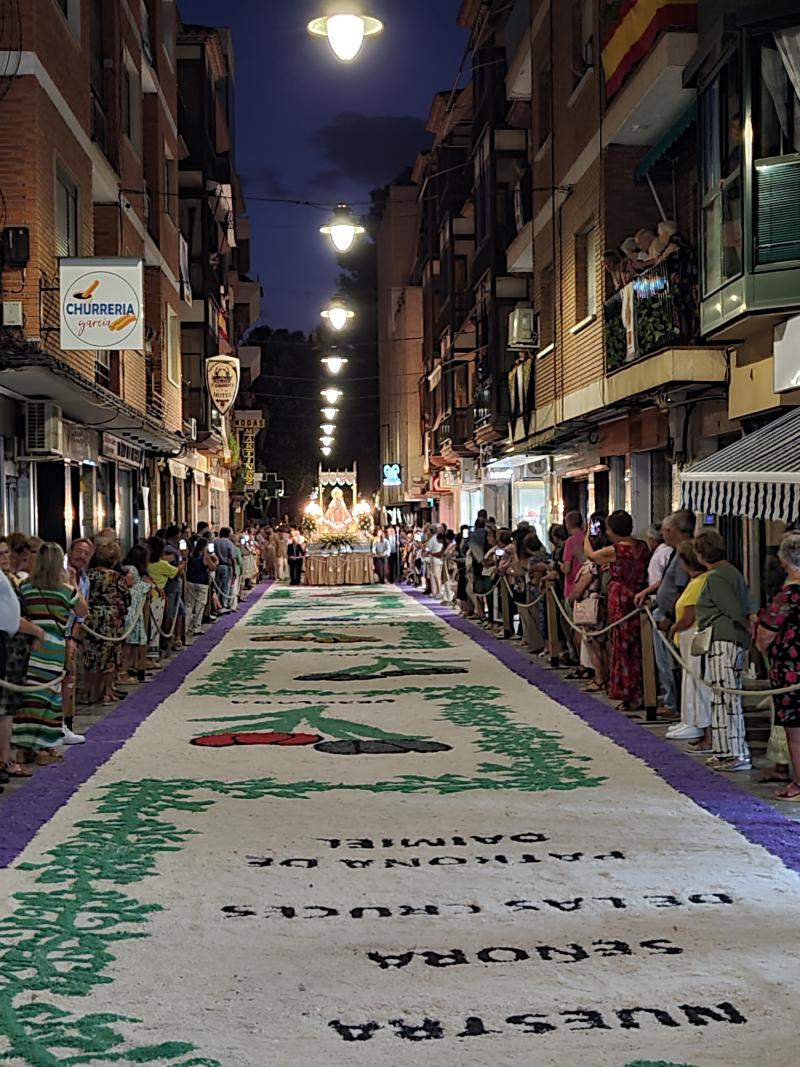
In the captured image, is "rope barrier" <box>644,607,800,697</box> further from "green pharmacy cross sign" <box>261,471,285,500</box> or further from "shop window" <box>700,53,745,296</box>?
"green pharmacy cross sign" <box>261,471,285,500</box>

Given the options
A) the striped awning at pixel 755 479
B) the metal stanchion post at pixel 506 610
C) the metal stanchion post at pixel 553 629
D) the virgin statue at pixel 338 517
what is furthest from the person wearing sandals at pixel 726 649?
the virgin statue at pixel 338 517

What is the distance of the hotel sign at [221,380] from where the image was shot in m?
42.1

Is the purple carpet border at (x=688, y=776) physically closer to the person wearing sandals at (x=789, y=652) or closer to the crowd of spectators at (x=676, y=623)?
the crowd of spectators at (x=676, y=623)

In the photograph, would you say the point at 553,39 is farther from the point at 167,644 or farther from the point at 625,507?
the point at 167,644

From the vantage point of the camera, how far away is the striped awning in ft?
38.2

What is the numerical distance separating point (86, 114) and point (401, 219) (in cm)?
4808

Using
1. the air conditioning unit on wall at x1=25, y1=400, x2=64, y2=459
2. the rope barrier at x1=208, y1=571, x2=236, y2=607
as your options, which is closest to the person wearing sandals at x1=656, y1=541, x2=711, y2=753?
the air conditioning unit on wall at x1=25, y1=400, x2=64, y2=459

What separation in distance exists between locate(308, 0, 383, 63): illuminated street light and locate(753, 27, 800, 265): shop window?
4.76 meters

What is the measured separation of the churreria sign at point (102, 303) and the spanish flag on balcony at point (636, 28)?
724 cm

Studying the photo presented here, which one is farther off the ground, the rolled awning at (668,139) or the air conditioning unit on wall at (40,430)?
the rolled awning at (668,139)

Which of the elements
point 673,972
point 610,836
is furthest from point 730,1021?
point 610,836

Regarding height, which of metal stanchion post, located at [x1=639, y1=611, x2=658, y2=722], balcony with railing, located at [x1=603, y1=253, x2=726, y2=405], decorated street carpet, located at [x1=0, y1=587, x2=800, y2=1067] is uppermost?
balcony with railing, located at [x1=603, y1=253, x2=726, y2=405]

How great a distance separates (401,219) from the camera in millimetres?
71188

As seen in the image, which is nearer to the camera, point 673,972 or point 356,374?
point 673,972
